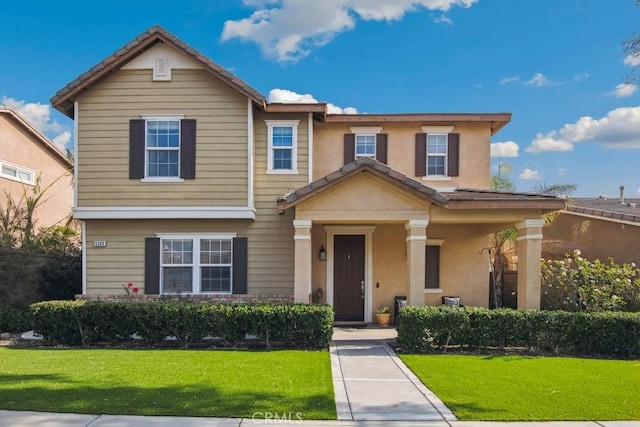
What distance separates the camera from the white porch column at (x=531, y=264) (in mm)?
11812

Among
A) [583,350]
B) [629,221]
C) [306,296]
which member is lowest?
[583,350]

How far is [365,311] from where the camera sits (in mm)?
14930

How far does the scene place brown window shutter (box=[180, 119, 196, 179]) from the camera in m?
13.2

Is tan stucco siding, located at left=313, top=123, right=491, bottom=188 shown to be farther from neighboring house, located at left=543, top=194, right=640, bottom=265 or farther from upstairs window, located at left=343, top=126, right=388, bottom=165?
neighboring house, located at left=543, top=194, right=640, bottom=265

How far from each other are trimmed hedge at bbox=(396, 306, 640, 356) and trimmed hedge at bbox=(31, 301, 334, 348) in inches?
76.7

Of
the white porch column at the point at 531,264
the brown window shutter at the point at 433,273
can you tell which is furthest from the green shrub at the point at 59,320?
the white porch column at the point at 531,264

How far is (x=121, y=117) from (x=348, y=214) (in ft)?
22.6

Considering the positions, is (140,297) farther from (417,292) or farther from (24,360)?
(417,292)

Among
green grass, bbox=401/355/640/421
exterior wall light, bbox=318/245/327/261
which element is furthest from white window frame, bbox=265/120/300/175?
green grass, bbox=401/355/640/421

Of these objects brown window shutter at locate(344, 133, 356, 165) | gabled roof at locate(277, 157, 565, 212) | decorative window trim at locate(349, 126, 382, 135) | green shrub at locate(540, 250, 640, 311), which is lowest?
green shrub at locate(540, 250, 640, 311)

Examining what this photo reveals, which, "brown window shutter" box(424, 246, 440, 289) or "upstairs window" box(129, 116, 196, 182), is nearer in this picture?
"upstairs window" box(129, 116, 196, 182)

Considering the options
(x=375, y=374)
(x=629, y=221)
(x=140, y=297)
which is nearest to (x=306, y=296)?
(x=375, y=374)

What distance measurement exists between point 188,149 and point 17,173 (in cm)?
964

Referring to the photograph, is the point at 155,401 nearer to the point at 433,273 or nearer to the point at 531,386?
the point at 531,386
